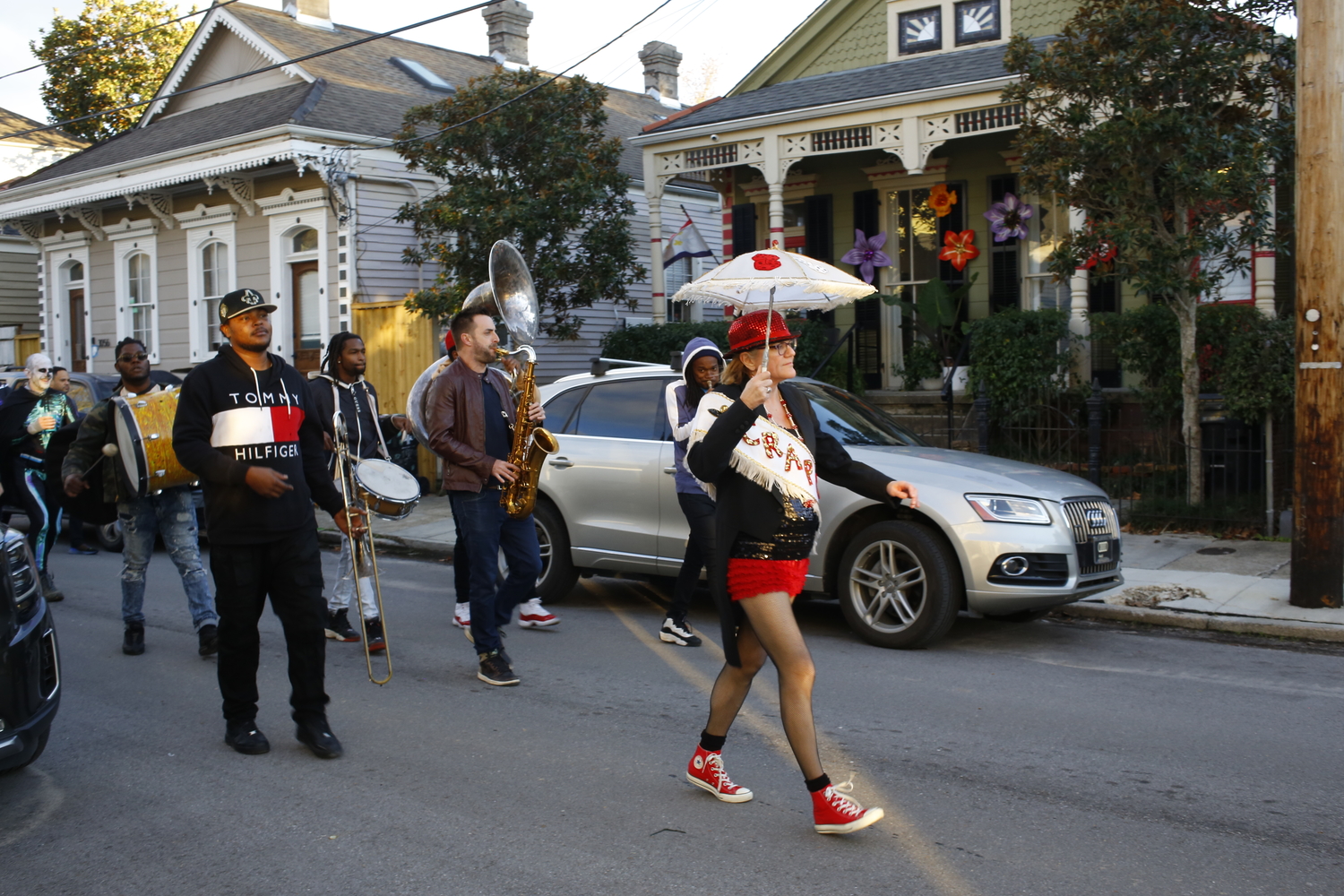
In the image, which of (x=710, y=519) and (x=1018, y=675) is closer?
(x=1018, y=675)

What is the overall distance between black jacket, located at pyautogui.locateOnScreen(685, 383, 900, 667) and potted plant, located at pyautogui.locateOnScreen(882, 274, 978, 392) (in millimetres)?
10404

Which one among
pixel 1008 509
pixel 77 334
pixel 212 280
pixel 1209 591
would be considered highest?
pixel 212 280

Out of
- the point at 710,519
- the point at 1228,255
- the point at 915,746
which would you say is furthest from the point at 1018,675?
the point at 1228,255

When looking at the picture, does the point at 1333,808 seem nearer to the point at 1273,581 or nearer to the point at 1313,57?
the point at 1273,581

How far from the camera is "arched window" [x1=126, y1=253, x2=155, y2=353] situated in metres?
22.4

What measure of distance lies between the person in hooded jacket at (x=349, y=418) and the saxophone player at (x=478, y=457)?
996 millimetres

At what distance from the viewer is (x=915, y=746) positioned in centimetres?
523

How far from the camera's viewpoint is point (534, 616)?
25.8 ft

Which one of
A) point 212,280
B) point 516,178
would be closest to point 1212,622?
point 516,178

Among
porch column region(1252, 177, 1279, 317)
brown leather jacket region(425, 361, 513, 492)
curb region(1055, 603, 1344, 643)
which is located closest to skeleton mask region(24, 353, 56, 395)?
brown leather jacket region(425, 361, 513, 492)

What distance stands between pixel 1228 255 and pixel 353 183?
12.7m

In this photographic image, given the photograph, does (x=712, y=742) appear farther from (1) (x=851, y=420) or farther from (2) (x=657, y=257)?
(2) (x=657, y=257)

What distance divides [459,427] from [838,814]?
3210mm

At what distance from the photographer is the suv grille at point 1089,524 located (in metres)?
6.96
